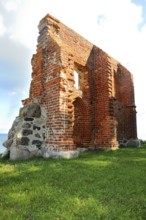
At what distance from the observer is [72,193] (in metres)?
3.85

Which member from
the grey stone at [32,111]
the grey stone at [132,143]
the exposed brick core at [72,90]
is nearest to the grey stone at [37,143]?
the exposed brick core at [72,90]

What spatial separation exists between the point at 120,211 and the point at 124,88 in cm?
1170

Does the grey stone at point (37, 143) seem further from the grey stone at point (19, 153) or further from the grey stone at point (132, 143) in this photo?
the grey stone at point (132, 143)

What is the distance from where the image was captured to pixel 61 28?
970 cm

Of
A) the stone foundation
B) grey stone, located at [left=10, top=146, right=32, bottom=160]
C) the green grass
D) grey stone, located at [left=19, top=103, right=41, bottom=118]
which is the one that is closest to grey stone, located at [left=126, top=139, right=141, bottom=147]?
the stone foundation

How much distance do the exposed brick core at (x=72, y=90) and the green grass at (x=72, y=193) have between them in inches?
95.7

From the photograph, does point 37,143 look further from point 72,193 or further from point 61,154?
point 72,193

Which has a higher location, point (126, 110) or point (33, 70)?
point (33, 70)

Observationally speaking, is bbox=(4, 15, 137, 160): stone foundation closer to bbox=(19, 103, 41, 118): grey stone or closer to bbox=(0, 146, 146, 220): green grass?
bbox=(19, 103, 41, 118): grey stone

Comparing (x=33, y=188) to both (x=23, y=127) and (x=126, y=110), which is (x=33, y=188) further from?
(x=126, y=110)

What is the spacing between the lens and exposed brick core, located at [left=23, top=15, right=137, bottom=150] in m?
7.91

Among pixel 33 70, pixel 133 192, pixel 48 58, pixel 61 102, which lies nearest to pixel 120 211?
pixel 133 192

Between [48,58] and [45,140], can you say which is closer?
[45,140]

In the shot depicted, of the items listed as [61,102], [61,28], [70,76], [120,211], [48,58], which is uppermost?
[61,28]
